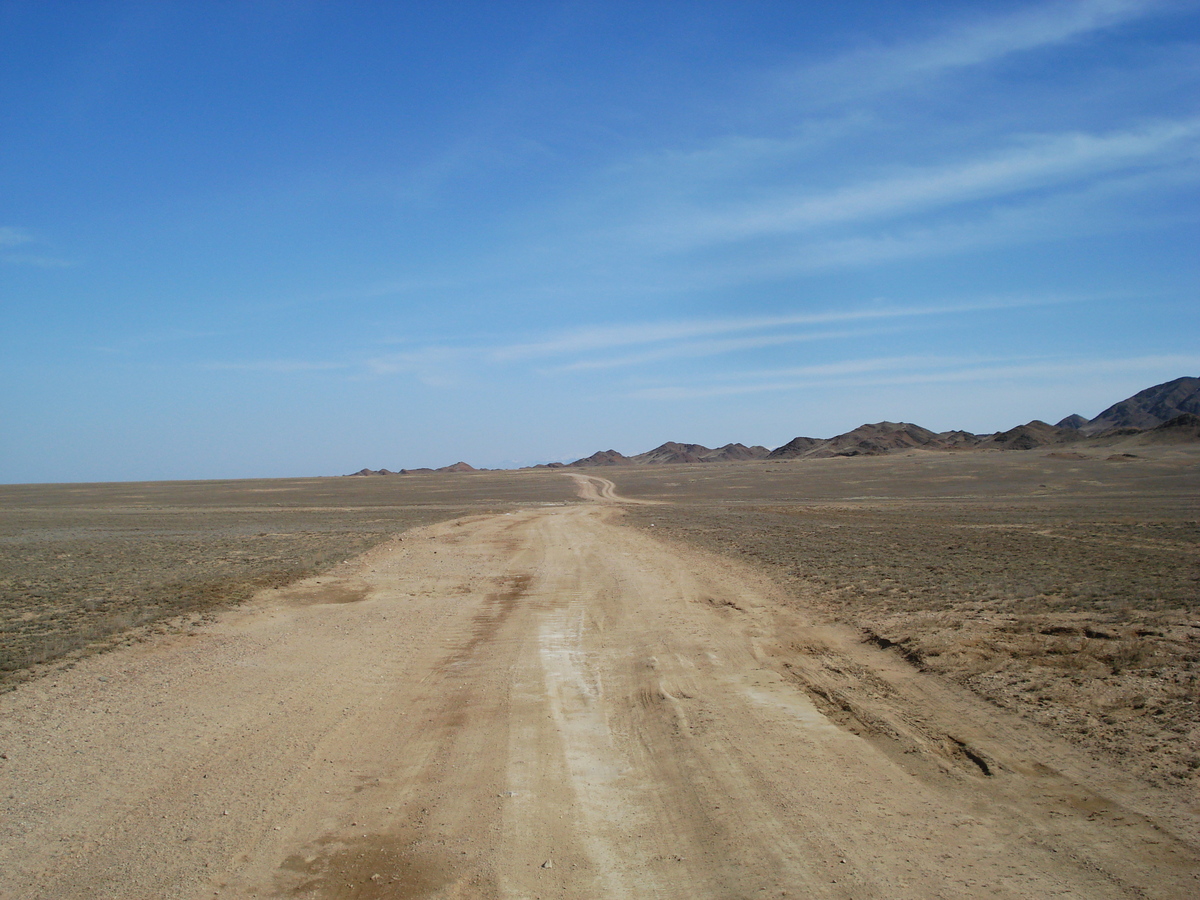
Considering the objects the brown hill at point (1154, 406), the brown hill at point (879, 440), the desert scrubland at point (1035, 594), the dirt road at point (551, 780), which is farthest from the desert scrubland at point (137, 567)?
the brown hill at point (1154, 406)

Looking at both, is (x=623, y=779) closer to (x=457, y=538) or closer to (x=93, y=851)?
(x=93, y=851)

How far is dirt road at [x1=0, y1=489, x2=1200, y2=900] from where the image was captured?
4.59 metres

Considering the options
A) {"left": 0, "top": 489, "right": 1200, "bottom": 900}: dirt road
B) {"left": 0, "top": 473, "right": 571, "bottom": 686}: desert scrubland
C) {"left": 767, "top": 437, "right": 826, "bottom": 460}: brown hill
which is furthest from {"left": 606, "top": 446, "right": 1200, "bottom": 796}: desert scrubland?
{"left": 767, "top": 437, "right": 826, "bottom": 460}: brown hill

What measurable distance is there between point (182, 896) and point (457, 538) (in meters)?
21.4

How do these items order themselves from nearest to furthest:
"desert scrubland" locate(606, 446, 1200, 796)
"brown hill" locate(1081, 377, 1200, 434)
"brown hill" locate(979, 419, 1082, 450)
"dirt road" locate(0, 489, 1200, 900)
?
"dirt road" locate(0, 489, 1200, 900)
"desert scrubland" locate(606, 446, 1200, 796)
"brown hill" locate(979, 419, 1082, 450)
"brown hill" locate(1081, 377, 1200, 434)

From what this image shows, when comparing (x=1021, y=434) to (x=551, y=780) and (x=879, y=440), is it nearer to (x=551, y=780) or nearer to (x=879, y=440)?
(x=879, y=440)

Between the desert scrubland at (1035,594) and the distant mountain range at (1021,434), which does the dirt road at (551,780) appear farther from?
the distant mountain range at (1021,434)

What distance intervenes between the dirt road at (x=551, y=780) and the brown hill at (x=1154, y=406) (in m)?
189

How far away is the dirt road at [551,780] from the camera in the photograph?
4.59 m

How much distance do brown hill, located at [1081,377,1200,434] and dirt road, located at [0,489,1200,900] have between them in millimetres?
189290

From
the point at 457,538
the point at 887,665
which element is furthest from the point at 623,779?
the point at 457,538

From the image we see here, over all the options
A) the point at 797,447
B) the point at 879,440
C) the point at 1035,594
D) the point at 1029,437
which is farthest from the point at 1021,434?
the point at 1035,594

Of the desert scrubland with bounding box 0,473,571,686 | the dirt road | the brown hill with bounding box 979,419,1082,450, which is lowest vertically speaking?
the dirt road

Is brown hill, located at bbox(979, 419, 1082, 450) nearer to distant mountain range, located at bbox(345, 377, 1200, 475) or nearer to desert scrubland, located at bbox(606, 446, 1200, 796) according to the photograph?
distant mountain range, located at bbox(345, 377, 1200, 475)
